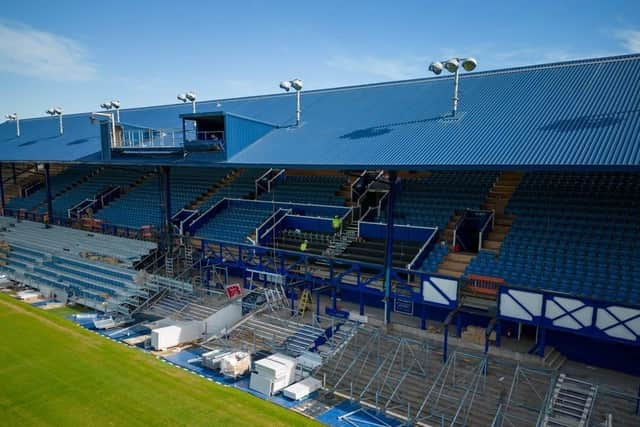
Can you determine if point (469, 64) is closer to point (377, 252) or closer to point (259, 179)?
point (377, 252)

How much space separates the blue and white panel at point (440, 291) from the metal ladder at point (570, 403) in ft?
11.9

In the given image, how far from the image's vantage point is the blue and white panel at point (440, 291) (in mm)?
14203

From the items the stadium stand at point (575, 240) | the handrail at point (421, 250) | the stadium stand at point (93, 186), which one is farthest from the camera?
the stadium stand at point (93, 186)

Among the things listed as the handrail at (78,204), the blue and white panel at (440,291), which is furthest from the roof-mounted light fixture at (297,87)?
the handrail at (78,204)

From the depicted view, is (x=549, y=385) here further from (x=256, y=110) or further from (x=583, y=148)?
(x=256, y=110)

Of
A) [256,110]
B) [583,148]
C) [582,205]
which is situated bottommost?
[582,205]

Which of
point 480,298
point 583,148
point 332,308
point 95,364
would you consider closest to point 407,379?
point 480,298

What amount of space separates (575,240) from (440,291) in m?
4.96

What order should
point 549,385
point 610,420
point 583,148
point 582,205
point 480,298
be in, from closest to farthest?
point 610,420
point 549,385
point 583,148
point 480,298
point 582,205

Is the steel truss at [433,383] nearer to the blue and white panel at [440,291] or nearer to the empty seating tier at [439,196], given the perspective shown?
the blue and white panel at [440,291]

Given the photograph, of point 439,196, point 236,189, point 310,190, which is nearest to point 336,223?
point 310,190

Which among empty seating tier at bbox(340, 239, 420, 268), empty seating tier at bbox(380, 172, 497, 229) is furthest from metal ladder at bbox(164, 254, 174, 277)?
empty seating tier at bbox(380, 172, 497, 229)

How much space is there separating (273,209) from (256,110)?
8.39 m

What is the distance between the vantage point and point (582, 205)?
1606 centimetres
